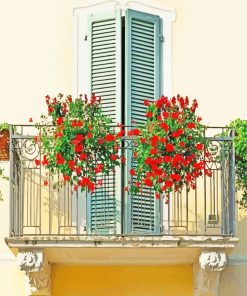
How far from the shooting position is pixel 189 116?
52.9 feet

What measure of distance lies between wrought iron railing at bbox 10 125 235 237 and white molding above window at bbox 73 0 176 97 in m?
0.76

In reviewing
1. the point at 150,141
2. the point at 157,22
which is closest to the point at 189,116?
the point at 150,141

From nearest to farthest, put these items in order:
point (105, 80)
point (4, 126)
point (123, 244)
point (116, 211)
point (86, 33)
→ 1. point (123, 244)
2. point (116, 211)
3. point (4, 126)
4. point (105, 80)
5. point (86, 33)

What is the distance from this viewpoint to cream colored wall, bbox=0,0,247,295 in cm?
1739

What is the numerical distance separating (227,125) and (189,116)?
3.63ft

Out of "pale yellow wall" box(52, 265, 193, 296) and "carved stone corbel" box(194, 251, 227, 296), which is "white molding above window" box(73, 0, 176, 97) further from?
"carved stone corbel" box(194, 251, 227, 296)

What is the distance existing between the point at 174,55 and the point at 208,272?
2552 millimetres

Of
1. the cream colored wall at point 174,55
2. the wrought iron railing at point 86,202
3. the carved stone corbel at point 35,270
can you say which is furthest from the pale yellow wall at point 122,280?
the cream colored wall at point 174,55

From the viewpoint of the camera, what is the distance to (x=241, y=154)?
1666cm

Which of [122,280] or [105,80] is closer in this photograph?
[122,280]

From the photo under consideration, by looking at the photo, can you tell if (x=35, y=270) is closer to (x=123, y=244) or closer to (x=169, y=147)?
(x=123, y=244)

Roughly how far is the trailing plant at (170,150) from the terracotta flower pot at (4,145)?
1475mm

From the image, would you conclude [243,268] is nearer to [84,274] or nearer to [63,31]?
[84,274]

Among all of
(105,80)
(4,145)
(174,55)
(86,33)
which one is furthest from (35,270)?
(174,55)
